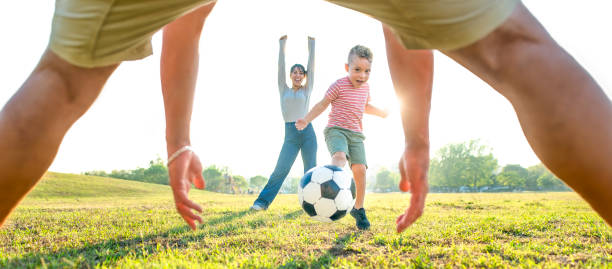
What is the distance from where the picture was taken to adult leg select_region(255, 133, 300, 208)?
5.98m

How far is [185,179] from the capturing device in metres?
1.46

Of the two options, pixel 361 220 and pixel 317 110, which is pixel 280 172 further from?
pixel 361 220

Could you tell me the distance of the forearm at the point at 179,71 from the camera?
1.53 m

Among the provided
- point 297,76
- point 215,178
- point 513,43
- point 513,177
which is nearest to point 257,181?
point 215,178

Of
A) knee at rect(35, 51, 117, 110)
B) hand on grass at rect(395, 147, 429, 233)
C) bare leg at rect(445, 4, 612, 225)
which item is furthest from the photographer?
hand on grass at rect(395, 147, 429, 233)

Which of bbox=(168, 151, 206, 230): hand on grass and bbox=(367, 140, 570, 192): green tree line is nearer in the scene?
bbox=(168, 151, 206, 230): hand on grass

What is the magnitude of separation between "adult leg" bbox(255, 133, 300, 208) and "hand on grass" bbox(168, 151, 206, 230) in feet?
14.6

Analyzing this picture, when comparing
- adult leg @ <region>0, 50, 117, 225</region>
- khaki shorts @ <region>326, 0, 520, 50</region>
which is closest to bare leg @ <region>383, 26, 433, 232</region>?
khaki shorts @ <region>326, 0, 520, 50</region>

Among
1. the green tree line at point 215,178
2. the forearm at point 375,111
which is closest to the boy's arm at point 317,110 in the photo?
the forearm at point 375,111

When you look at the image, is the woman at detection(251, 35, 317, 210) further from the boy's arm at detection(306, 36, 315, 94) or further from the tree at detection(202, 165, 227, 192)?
the tree at detection(202, 165, 227, 192)

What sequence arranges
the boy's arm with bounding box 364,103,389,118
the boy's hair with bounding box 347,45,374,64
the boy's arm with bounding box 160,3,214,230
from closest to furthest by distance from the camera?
the boy's arm with bounding box 160,3,214,230 < the boy's hair with bounding box 347,45,374,64 < the boy's arm with bounding box 364,103,389,118

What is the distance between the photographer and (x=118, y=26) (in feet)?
3.37

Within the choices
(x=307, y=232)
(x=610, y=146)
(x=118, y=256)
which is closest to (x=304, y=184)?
(x=307, y=232)

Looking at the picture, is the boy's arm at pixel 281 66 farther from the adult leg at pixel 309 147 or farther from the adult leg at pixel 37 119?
the adult leg at pixel 37 119
